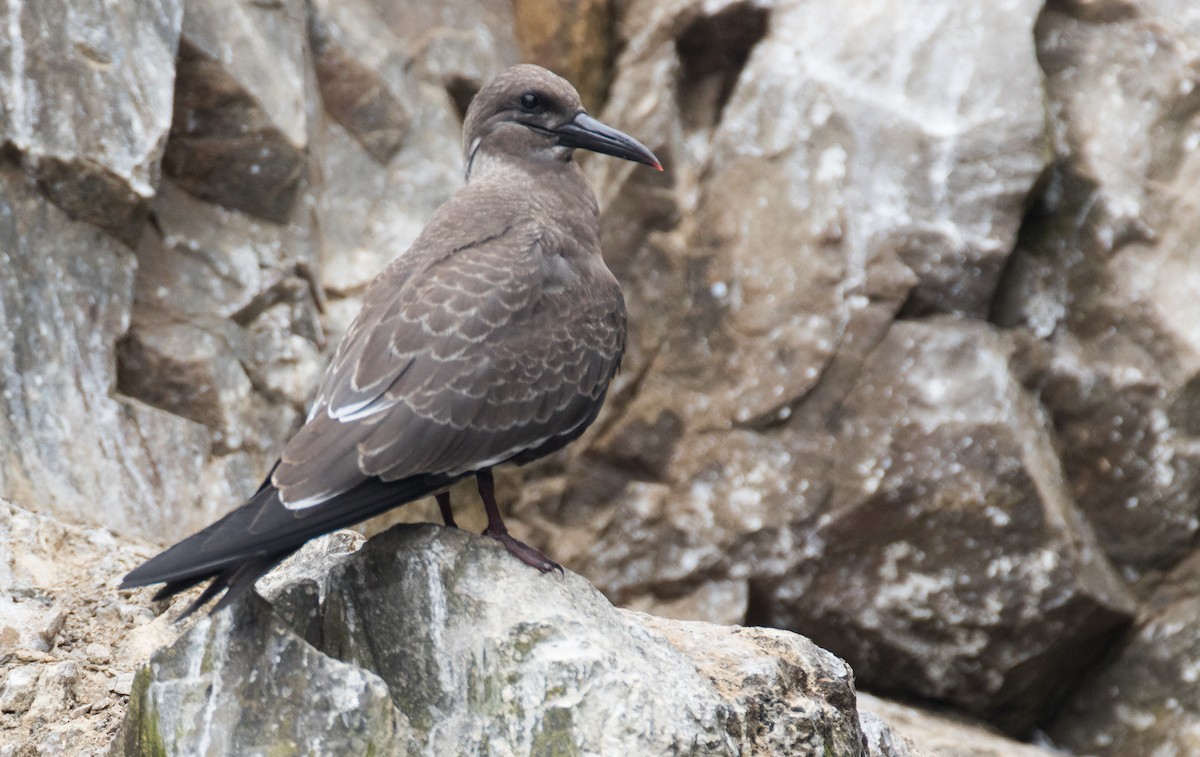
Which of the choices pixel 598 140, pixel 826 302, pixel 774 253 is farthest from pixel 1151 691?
pixel 598 140

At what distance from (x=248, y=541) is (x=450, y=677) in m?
0.68

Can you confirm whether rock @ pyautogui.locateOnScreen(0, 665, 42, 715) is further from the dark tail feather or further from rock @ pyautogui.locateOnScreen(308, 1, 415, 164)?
rock @ pyautogui.locateOnScreen(308, 1, 415, 164)

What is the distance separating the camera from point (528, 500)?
25.0 feet

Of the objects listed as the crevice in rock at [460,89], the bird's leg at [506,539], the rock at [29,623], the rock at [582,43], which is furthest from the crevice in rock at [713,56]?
the rock at [29,623]

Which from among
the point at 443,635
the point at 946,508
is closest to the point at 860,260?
the point at 946,508

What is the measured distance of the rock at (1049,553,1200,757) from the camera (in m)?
6.61

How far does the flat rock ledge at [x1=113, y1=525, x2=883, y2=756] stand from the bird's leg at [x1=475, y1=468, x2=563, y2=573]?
0.03 m

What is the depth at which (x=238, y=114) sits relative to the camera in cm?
679

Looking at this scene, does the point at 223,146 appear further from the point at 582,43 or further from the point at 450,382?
the point at 450,382

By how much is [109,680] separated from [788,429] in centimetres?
409

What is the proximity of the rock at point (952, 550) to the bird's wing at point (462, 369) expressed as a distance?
3030mm

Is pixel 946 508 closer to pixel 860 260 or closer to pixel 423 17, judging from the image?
pixel 860 260

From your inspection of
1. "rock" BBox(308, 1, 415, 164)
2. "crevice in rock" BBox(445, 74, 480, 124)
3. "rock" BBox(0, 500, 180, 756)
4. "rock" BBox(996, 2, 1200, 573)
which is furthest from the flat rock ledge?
"crevice in rock" BBox(445, 74, 480, 124)

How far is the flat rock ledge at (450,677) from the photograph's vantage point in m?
3.13
